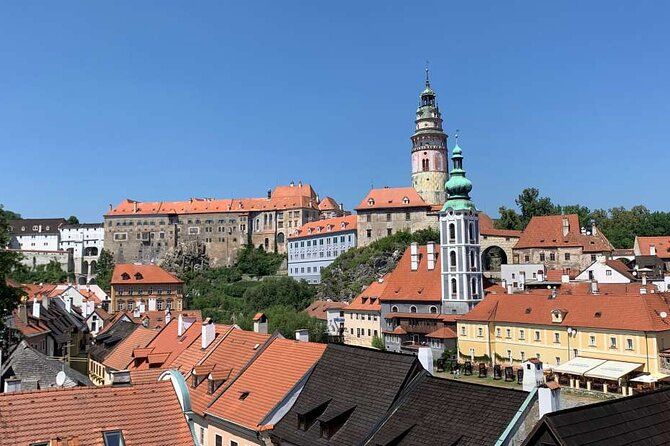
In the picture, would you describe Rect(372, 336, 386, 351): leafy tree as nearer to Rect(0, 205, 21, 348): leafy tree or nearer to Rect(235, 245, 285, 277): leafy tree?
Rect(0, 205, 21, 348): leafy tree

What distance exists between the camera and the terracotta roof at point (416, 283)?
5509 cm

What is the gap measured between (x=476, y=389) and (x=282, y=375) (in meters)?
6.63

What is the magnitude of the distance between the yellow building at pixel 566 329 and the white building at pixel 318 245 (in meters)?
46.4

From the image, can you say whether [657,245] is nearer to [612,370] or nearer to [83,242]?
[612,370]

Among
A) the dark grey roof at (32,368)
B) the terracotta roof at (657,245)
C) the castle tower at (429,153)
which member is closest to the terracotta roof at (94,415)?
the dark grey roof at (32,368)

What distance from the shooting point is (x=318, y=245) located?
325 feet

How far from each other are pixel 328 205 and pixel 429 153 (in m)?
30.5

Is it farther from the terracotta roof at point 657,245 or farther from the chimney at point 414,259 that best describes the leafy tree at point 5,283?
the terracotta roof at point 657,245

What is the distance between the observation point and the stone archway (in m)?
78.4

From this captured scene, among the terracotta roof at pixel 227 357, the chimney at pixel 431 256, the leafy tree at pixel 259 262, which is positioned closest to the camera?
the terracotta roof at pixel 227 357

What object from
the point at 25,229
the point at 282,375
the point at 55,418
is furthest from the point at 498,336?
the point at 25,229

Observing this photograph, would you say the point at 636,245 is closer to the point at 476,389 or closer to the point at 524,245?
the point at 524,245

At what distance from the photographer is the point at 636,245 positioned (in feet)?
254

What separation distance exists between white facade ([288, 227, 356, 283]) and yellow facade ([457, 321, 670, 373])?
46190mm
